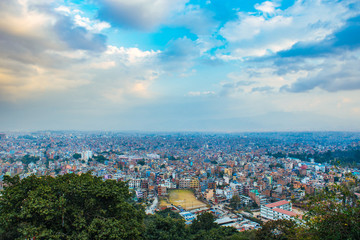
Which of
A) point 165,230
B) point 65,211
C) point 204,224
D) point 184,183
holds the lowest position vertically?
point 184,183

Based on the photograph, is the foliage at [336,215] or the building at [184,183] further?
the building at [184,183]

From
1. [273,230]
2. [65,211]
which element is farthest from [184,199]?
[65,211]

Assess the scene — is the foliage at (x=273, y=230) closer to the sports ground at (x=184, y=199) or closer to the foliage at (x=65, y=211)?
the foliage at (x=65, y=211)

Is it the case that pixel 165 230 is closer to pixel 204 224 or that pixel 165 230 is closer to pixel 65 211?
pixel 65 211

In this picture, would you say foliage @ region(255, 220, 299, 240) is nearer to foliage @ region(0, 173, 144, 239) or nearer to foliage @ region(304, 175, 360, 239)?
foliage @ region(304, 175, 360, 239)

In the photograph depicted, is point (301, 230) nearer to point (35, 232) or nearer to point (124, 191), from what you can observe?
point (124, 191)

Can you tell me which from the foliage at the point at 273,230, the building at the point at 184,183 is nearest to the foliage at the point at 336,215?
the foliage at the point at 273,230

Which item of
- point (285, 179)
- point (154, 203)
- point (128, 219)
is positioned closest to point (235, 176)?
point (285, 179)
